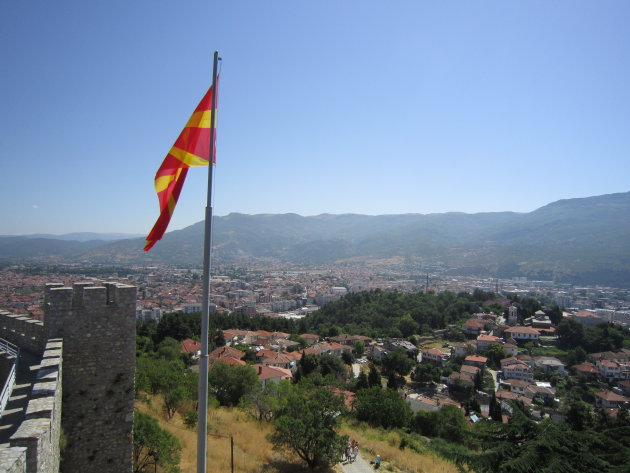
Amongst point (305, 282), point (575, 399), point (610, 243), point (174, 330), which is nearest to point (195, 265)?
point (305, 282)

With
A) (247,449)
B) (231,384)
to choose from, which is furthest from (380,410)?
(247,449)

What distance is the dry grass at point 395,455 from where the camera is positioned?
1145cm

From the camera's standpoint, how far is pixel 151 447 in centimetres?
710

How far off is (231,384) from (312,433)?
6.35 meters

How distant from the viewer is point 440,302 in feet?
205

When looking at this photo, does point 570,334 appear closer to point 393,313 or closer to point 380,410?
point 393,313

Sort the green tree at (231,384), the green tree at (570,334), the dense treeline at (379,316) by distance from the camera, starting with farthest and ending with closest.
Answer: the dense treeline at (379,316)
the green tree at (570,334)
the green tree at (231,384)

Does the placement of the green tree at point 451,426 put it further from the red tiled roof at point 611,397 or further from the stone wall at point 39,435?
the red tiled roof at point 611,397

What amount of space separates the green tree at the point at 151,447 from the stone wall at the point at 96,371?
70.7 inches

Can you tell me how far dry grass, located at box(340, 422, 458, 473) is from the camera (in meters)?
11.5

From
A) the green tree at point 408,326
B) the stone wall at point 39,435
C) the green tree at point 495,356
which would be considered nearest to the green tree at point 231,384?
the stone wall at point 39,435

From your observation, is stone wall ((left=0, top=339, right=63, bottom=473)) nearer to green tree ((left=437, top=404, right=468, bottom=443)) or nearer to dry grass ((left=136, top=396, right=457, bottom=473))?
dry grass ((left=136, top=396, right=457, bottom=473))

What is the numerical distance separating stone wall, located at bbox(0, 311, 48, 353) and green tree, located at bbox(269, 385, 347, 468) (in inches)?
256

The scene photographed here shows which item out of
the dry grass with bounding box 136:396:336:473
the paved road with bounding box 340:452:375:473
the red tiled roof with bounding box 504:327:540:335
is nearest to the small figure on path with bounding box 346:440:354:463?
the paved road with bounding box 340:452:375:473
